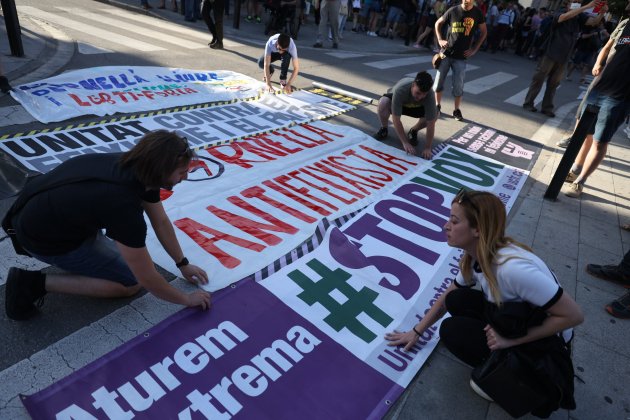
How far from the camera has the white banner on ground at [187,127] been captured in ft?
13.0

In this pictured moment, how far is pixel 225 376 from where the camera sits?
7.15ft

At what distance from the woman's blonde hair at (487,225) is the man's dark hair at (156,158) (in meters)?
1.38

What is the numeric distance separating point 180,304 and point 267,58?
17.4ft

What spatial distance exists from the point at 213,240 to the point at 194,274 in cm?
52

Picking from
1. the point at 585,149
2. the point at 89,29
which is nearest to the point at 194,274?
the point at 585,149

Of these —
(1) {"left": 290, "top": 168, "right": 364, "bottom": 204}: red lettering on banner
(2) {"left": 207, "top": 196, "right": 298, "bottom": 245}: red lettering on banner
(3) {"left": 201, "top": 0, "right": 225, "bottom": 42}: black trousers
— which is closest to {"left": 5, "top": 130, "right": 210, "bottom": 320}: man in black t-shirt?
(2) {"left": 207, "top": 196, "right": 298, "bottom": 245}: red lettering on banner

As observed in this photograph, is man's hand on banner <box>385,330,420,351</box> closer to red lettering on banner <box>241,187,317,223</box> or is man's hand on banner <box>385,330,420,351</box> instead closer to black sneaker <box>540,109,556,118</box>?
red lettering on banner <box>241,187,317,223</box>

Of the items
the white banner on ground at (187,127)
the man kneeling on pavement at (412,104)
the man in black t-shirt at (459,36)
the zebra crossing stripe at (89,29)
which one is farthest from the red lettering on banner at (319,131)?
the zebra crossing stripe at (89,29)

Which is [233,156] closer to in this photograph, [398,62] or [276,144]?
[276,144]

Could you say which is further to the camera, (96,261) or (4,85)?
(4,85)

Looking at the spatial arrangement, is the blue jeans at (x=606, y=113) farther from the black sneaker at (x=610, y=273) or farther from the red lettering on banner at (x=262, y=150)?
the red lettering on banner at (x=262, y=150)

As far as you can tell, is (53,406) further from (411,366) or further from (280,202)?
(280,202)

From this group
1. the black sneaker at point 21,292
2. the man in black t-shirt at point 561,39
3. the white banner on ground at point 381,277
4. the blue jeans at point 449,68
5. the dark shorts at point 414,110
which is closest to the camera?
the black sneaker at point 21,292

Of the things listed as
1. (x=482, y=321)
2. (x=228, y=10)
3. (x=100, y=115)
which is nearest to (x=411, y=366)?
(x=482, y=321)
